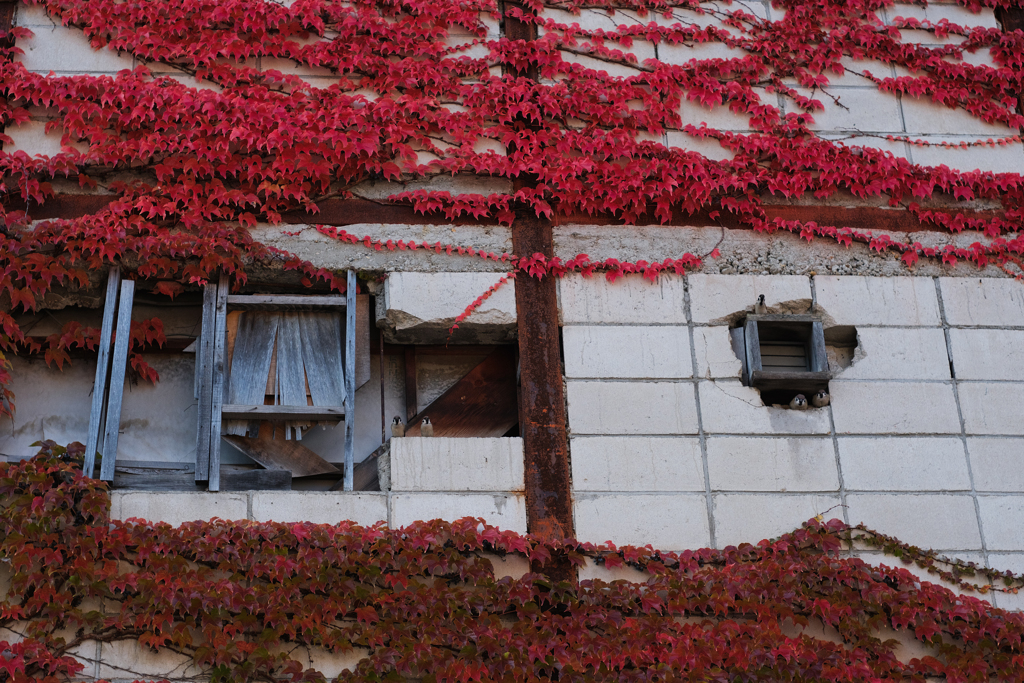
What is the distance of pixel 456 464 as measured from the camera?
5.95 metres

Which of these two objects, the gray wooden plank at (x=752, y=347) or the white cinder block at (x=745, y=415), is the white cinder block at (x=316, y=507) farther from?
the gray wooden plank at (x=752, y=347)

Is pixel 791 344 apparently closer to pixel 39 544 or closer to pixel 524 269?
pixel 524 269

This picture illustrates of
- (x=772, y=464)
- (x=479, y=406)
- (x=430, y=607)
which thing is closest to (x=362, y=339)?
(x=479, y=406)

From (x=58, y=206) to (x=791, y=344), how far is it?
4.49 meters

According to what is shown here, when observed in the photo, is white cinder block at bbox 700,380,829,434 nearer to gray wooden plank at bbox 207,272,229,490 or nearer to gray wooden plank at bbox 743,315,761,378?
gray wooden plank at bbox 743,315,761,378

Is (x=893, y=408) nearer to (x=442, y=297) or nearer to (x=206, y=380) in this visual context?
(x=442, y=297)

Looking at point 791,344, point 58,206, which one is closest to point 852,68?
point 791,344

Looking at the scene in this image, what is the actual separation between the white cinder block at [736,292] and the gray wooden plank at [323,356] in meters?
2.12

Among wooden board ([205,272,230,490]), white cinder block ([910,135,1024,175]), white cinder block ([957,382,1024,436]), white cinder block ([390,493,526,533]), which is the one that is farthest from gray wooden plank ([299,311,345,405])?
white cinder block ([910,135,1024,175])

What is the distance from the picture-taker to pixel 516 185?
672 cm

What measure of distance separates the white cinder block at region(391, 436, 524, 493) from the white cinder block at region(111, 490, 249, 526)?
33.8 inches

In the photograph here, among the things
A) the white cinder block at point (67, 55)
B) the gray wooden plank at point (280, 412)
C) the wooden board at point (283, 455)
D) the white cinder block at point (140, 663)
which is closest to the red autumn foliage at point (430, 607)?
the white cinder block at point (140, 663)

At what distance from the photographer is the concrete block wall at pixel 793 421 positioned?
6.00m

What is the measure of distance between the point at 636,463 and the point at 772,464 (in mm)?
779
